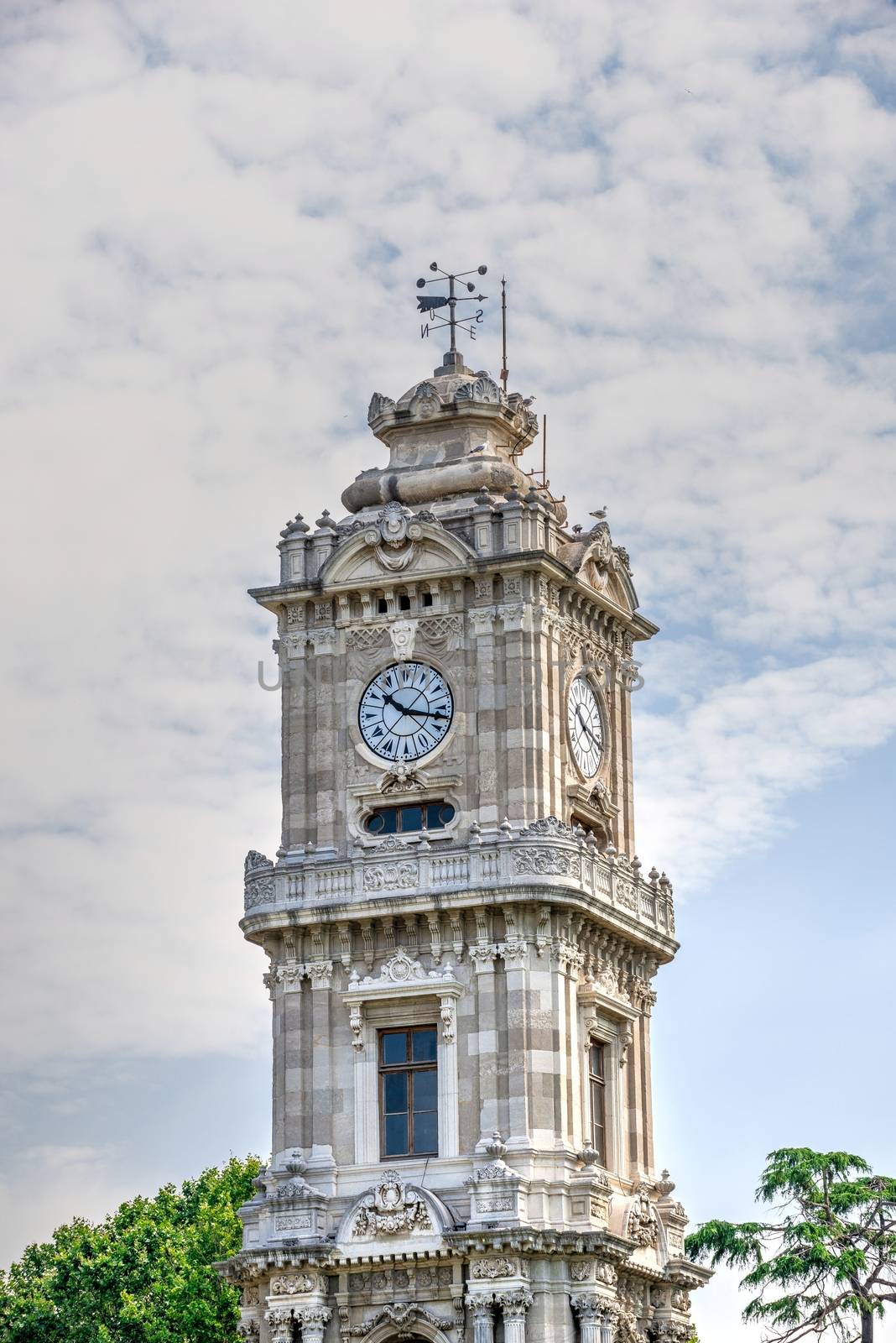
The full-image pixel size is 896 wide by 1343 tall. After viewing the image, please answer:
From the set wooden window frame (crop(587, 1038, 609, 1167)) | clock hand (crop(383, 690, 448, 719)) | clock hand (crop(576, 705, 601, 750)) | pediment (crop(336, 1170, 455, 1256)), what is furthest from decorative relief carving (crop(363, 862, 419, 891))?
pediment (crop(336, 1170, 455, 1256))

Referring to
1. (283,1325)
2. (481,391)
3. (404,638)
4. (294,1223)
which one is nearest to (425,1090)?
(294,1223)

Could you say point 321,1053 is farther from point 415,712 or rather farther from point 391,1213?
point 415,712

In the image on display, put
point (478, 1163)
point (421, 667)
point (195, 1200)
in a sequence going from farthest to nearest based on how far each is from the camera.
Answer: point (195, 1200)
point (421, 667)
point (478, 1163)

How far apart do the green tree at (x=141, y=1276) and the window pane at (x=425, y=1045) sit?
17468 mm

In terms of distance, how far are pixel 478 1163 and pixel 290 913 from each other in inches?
257

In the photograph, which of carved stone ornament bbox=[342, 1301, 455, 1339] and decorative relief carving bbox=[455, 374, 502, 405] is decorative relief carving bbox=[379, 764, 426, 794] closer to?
decorative relief carving bbox=[455, 374, 502, 405]

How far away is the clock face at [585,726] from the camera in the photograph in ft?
225

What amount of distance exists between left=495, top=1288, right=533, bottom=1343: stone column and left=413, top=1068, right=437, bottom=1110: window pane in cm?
445

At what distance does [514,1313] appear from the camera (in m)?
61.9

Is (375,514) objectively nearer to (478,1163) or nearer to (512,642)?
(512,642)

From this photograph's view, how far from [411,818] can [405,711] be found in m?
2.22

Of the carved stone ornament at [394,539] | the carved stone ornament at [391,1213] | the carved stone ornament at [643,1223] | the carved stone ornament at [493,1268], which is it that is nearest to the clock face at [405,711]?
the carved stone ornament at [394,539]

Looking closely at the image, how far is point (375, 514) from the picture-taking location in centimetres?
6912

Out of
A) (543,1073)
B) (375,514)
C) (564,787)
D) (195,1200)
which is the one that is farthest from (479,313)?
(195,1200)
